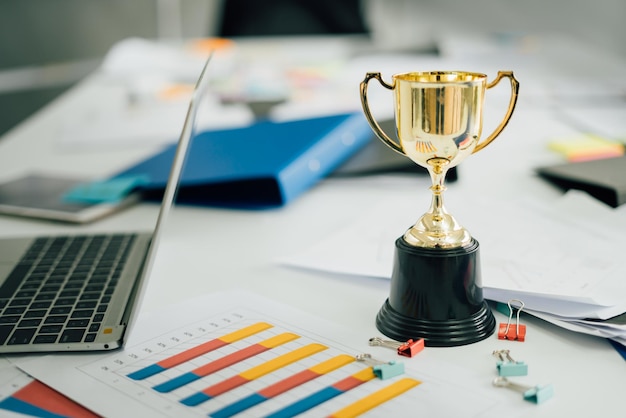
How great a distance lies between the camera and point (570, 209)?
885mm

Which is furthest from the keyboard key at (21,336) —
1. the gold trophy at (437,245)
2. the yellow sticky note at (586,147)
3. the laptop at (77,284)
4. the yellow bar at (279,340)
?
the yellow sticky note at (586,147)

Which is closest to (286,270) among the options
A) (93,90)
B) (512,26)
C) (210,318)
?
(210,318)

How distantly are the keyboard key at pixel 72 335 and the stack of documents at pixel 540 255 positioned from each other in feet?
0.85

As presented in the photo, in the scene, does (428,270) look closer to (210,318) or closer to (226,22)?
(210,318)

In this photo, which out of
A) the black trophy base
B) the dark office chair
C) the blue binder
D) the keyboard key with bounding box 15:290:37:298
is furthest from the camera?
the dark office chair

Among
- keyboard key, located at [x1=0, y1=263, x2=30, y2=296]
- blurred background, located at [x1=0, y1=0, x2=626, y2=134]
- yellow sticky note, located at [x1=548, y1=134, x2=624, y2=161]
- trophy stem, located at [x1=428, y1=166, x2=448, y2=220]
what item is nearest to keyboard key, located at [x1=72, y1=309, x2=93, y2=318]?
keyboard key, located at [x1=0, y1=263, x2=30, y2=296]

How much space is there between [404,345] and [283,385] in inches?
4.4

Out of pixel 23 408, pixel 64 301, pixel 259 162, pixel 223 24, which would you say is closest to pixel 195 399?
pixel 23 408

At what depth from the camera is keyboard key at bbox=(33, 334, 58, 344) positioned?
1.96ft

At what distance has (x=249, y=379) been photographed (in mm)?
541

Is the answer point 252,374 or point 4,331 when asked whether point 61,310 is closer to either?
point 4,331

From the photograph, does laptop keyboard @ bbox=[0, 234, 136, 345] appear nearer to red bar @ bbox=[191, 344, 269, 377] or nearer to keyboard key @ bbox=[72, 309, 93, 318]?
keyboard key @ bbox=[72, 309, 93, 318]

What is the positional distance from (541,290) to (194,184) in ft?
1.82

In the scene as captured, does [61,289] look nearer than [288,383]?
No
